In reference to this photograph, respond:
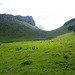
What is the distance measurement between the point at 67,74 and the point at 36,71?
5120mm

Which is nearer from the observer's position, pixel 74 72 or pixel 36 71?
pixel 74 72

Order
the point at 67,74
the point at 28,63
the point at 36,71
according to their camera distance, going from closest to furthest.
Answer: the point at 67,74, the point at 36,71, the point at 28,63

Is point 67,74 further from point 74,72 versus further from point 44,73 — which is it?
point 44,73

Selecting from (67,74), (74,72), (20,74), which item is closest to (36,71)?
(20,74)

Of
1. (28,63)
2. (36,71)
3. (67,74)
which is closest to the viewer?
(67,74)

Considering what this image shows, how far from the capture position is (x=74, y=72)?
11938mm

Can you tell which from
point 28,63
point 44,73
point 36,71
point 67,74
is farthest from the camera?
point 28,63

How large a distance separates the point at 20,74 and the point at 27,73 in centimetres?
119

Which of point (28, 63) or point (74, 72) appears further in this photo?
point (28, 63)

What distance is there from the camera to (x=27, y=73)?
1312cm

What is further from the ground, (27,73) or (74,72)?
(74,72)

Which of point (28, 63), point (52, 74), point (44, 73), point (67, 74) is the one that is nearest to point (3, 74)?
point (28, 63)

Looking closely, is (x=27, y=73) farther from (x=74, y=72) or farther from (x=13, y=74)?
(x=74, y=72)

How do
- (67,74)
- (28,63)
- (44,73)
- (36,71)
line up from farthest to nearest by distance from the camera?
1. (28,63)
2. (36,71)
3. (44,73)
4. (67,74)
